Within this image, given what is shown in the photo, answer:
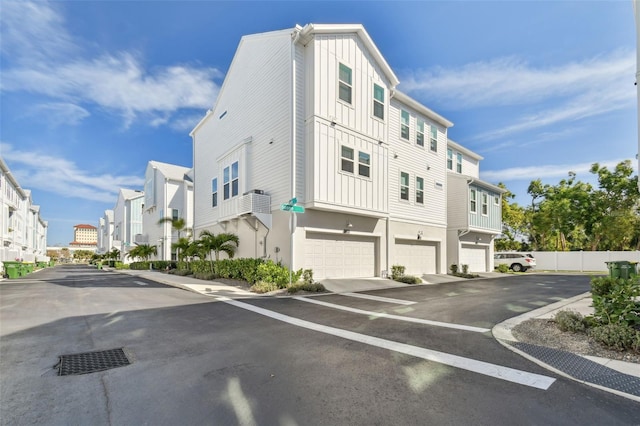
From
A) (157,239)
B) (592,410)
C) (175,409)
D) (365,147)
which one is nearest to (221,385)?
(175,409)

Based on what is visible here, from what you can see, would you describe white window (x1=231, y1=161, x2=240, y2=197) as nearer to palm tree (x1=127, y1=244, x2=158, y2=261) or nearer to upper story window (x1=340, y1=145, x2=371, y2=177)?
upper story window (x1=340, y1=145, x2=371, y2=177)

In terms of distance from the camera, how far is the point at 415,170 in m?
17.6

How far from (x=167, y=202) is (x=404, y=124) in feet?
78.1

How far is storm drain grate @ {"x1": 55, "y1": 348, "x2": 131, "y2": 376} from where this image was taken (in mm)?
3961

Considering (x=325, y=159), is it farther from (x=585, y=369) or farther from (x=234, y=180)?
(x=585, y=369)

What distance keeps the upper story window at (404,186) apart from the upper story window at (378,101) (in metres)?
3.52

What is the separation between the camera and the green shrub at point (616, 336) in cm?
432

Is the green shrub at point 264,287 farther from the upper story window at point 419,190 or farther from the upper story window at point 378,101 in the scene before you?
the upper story window at point 419,190

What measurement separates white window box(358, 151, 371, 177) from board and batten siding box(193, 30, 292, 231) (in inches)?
127

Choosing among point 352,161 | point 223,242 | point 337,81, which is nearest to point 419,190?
point 352,161

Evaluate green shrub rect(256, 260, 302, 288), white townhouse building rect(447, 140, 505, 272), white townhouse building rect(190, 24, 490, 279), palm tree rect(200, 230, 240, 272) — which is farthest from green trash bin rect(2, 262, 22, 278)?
white townhouse building rect(447, 140, 505, 272)

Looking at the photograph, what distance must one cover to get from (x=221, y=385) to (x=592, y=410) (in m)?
3.67

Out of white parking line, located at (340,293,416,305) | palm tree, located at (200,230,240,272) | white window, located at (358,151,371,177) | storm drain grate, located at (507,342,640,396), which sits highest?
white window, located at (358,151,371,177)

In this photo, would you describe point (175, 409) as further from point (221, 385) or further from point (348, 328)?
point (348, 328)
